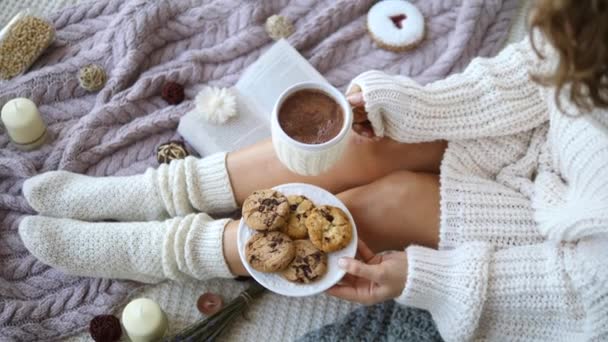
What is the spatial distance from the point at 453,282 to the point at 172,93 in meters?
0.64

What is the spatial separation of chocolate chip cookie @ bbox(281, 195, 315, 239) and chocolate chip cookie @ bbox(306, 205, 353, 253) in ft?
0.04

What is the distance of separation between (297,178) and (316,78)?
0.28 m

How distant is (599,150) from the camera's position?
843 mm

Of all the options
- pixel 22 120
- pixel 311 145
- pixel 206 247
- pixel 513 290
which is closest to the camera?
pixel 311 145

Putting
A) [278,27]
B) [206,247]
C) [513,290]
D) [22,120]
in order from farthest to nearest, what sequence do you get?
[278,27] → [22,120] → [206,247] → [513,290]

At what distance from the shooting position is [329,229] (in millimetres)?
919

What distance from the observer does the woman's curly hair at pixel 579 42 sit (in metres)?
0.64

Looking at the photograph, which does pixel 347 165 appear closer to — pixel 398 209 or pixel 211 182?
pixel 398 209

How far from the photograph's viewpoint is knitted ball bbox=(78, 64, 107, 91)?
48.8 inches

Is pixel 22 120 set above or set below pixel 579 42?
below

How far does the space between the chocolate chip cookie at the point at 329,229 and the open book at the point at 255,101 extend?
32 centimetres

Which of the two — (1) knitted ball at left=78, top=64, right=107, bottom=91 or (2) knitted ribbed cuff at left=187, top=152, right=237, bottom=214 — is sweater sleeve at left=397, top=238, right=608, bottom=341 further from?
(1) knitted ball at left=78, top=64, right=107, bottom=91

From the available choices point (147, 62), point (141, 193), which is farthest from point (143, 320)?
point (147, 62)

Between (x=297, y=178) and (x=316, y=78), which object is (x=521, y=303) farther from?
(x=316, y=78)
